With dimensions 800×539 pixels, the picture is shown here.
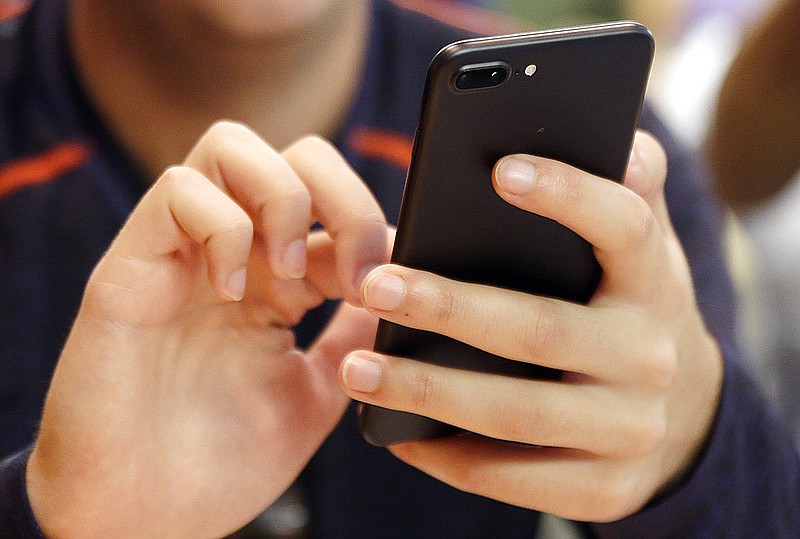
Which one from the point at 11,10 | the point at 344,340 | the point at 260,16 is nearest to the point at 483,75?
the point at 344,340

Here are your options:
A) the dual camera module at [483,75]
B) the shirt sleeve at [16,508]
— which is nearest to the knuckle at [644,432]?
the dual camera module at [483,75]

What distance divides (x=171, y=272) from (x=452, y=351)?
181mm

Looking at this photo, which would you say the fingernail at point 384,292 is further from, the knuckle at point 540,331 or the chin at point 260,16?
the chin at point 260,16

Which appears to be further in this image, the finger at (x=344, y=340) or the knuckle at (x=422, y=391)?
the finger at (x=344, y=340)

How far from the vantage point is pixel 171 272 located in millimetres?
464

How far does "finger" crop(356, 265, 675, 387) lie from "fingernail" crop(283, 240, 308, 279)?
0.07m

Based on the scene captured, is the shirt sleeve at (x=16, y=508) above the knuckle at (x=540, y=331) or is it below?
below

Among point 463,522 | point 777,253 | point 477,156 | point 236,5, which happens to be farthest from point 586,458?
point 777,253

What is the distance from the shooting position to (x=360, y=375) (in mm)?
448

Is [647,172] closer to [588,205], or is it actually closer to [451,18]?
[588,205]

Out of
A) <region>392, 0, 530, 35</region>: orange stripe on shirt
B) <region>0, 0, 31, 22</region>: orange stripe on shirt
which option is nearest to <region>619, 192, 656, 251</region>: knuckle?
<region>392, 0, 530, 35</region>: orange stripe on shirt

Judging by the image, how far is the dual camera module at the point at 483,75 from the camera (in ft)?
1.31

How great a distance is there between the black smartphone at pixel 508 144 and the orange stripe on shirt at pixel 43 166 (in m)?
0.46

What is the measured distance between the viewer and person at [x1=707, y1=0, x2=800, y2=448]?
3.75 ft
